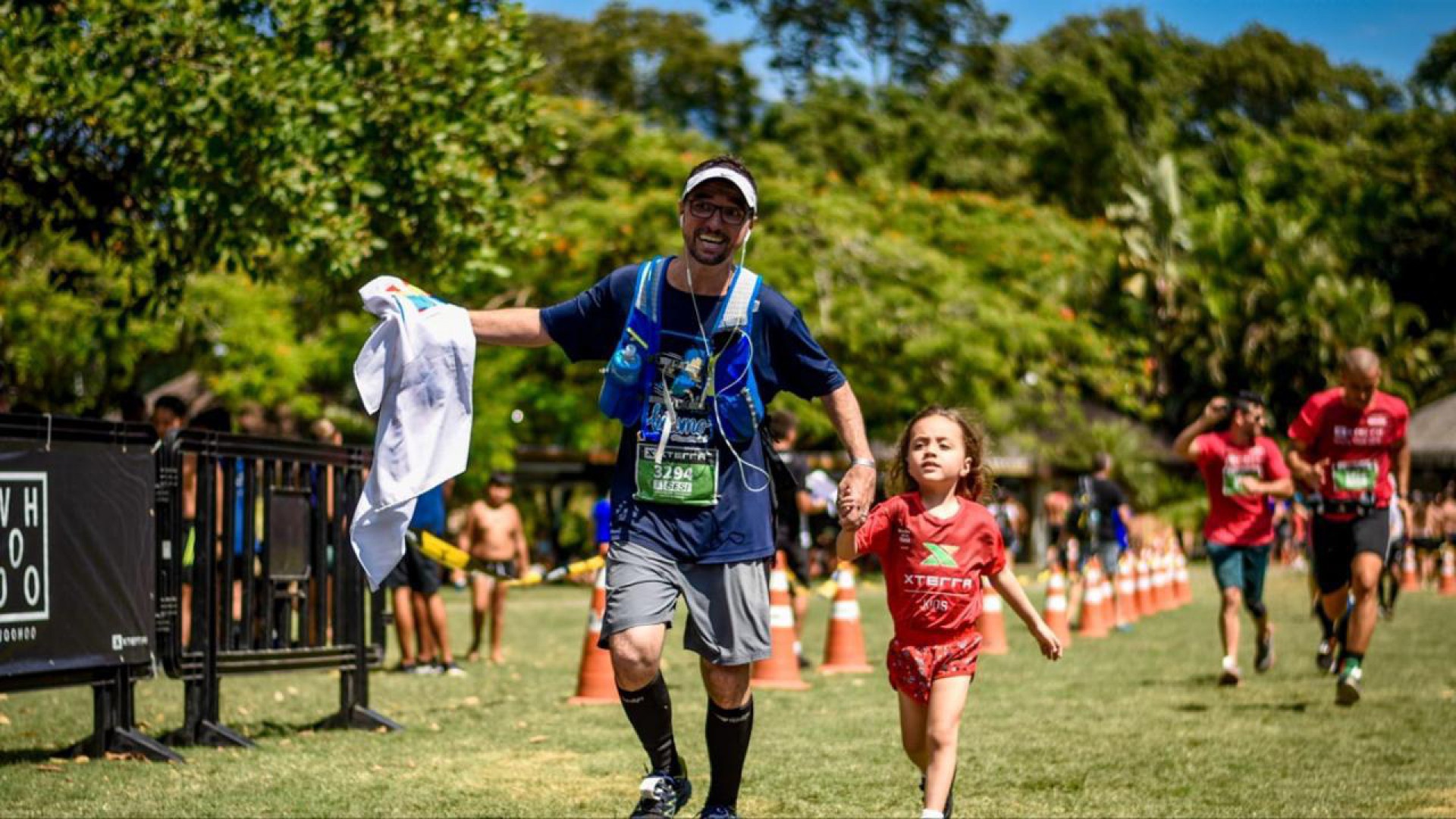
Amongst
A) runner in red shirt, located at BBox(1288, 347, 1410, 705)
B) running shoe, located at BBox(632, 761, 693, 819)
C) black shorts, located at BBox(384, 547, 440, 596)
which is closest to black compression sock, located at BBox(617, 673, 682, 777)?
running shoe, located at BBox(632, 761, 693, 819)

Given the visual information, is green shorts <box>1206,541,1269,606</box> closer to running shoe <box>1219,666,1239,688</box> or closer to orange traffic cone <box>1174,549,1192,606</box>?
running shoe <box>1219,666,1239,688</box>

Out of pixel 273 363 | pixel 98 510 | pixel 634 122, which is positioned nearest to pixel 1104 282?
pixel 634 122

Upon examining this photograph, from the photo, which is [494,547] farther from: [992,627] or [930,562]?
[930,562]

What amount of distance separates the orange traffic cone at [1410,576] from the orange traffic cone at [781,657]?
64.9ft

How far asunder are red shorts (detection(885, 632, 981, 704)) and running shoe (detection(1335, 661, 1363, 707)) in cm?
502

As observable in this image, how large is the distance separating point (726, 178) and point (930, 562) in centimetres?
153

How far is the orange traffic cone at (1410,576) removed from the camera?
29.5 m

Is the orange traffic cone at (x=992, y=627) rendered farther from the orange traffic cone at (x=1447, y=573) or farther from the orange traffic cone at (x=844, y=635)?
the orange traffic cone at (x=1447, y=573)

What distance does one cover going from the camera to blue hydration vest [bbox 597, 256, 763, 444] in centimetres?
576

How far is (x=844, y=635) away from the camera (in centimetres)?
1395

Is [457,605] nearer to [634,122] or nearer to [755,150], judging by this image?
[634,122]

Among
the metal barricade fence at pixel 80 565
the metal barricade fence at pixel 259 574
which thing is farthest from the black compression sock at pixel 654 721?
the metal barricade fence at pixel 259 574

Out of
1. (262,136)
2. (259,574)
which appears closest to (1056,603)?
(262,136)

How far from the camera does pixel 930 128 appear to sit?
1882 inches
